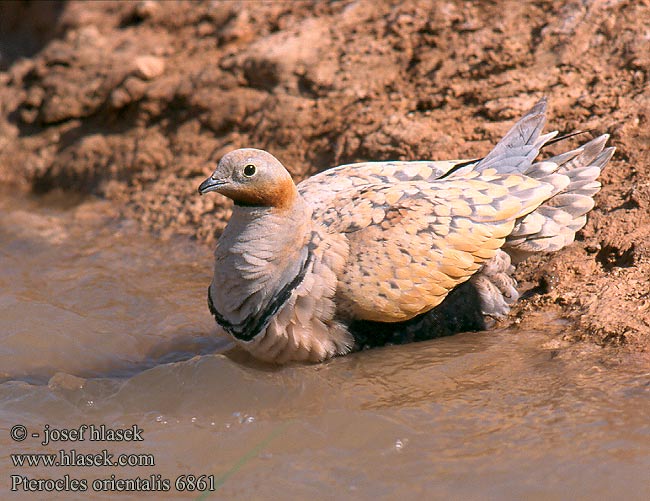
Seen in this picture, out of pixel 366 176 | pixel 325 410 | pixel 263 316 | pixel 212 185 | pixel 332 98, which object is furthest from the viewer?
pixel 332 98

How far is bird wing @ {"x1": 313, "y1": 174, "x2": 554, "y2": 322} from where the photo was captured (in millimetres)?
4949

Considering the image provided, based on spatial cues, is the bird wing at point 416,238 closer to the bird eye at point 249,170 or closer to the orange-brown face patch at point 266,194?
the orange-brown face patch at point 266,194

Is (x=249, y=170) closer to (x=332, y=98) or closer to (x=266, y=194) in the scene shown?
(x=266, y=194)

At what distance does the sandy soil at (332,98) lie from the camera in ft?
Result: 19.6

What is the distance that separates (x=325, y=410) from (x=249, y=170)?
1324 millimetres

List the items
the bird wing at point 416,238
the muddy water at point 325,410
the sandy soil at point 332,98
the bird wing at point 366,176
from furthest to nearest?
the sandy soil at point 332,98 < the bird wing at point 366,176 < the bird wing at point 416,238 < the muddy water at point 325,410

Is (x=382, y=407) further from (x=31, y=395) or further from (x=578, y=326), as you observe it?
(x=31, y=395)

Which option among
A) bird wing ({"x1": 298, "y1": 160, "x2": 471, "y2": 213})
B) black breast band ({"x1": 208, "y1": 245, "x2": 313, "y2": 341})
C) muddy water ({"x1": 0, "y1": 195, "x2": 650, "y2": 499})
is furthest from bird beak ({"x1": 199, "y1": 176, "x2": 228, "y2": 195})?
muddy water ({"x1": 0, "y1": 195, "x2": 650, "y2": 499})

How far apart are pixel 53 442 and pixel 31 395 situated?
560mm

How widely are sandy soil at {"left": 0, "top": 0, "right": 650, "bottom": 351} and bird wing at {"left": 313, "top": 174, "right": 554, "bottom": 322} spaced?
72cm

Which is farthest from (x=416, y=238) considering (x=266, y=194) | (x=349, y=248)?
(x=266, y=194)

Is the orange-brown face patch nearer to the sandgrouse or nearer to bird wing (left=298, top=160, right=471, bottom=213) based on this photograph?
the sandgrouse

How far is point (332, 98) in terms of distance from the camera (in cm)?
759

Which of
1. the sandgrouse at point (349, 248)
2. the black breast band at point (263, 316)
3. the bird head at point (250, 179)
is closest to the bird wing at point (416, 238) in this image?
the sandgrouse at point (349, 248)
